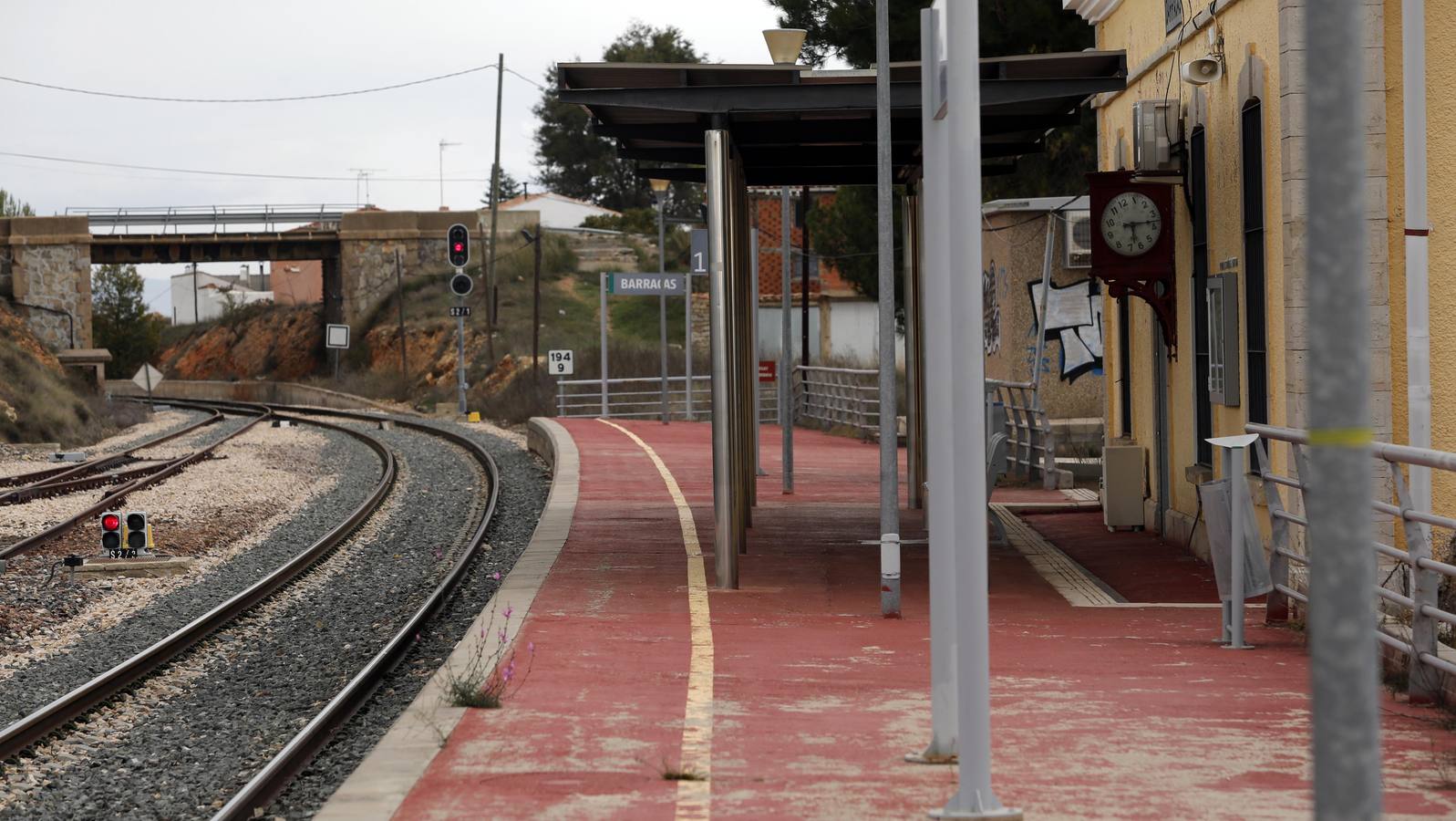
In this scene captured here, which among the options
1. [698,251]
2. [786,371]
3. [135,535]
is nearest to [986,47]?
[698,251]

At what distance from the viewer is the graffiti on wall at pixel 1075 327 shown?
2417 cm

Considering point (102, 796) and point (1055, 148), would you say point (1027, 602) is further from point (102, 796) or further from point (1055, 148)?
point (1055, 148)

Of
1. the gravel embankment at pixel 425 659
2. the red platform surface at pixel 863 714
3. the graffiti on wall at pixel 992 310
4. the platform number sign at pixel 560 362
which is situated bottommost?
the gravel embankment at pixel 425 659

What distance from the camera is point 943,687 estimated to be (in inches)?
241

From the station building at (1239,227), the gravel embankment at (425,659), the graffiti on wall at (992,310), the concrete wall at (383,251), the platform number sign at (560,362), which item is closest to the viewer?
the gravel embankment at (425,659)

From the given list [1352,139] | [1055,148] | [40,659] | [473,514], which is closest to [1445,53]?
[1352,139]

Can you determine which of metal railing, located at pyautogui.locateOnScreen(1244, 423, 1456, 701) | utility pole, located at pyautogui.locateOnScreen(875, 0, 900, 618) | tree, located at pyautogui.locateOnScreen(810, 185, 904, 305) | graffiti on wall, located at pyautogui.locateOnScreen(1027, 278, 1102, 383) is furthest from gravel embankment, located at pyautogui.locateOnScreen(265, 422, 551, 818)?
tree, located at pyautogui.locateOnScreen(810, 185, 904, 305)

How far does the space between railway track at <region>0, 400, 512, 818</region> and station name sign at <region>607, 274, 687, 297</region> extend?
427 inches

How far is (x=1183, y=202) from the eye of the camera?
13586 millimetres

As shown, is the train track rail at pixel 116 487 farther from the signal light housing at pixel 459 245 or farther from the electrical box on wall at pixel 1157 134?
the electrical box on wall at pixel 1157 134

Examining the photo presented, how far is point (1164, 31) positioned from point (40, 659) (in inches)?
397

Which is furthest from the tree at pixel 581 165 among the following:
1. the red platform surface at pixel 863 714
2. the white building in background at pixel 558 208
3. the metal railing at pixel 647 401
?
the red platform surface at pixel 863 714

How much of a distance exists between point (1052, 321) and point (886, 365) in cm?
1394

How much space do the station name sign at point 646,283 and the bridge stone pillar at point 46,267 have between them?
127ft
